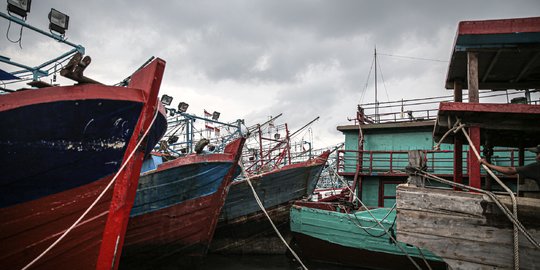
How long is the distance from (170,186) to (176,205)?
1.67ft

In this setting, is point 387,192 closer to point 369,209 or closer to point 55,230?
point 369,209

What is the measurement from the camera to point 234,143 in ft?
23.1

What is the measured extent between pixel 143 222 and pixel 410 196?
18.8 feet

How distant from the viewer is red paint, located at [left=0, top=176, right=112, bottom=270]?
3.57 meters

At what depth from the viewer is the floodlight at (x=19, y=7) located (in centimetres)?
810

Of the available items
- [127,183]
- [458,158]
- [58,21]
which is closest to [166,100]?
[58,21]

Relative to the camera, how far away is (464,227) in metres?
3.34

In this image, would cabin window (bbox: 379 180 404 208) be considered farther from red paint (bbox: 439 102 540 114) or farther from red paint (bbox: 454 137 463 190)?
red paint (bbox: 439 102 540 114)

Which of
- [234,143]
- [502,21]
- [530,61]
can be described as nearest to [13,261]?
[234,143]

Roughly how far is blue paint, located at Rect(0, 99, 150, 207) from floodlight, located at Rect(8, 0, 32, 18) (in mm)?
7422

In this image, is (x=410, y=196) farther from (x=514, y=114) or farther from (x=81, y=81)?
(x=81, y=81)

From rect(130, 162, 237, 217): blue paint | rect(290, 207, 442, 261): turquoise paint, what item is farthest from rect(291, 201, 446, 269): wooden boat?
rect(130, 162, 237, 217): blue paint

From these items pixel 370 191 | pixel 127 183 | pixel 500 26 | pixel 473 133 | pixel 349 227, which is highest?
pixel 500 26

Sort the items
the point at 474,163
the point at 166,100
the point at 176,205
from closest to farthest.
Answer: the point at 474,163, the point at 176,205, the point at 166,100
